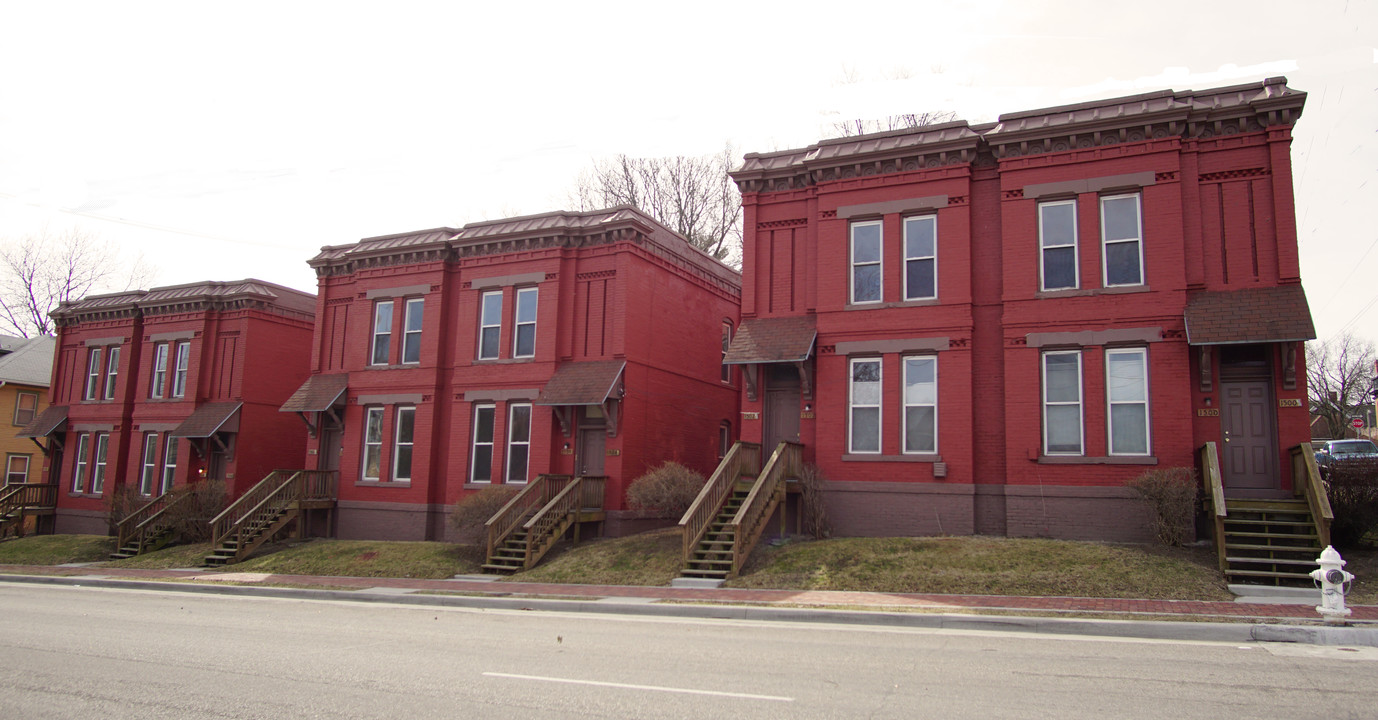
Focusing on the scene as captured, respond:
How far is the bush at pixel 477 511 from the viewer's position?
71.3 feet

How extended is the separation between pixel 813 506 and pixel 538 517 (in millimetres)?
6133

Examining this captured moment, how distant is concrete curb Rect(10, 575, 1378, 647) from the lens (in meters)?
10.6

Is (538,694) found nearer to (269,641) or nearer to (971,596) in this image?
(269,641)

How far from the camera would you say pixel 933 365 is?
1967 centimetres

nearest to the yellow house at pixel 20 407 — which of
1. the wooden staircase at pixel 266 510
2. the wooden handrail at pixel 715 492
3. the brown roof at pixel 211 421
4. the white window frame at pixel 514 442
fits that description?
the brown roof at pixel 211 421

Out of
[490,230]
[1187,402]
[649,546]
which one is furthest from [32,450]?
[1187,402]

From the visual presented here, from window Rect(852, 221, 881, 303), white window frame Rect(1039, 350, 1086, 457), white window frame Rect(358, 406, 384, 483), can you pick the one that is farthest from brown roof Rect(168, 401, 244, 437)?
white window frame Rect(1039, 350, 1086, 457)

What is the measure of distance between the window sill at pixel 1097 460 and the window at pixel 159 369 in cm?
3088

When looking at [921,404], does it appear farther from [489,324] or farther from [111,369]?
[111,369]

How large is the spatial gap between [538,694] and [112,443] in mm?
33306

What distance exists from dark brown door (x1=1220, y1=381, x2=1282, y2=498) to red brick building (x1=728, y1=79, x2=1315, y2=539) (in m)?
0.04

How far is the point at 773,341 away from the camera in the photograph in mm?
20719

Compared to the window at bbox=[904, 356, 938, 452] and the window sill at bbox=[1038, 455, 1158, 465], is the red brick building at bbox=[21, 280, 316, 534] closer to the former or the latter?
the window at bbox=[904, 356, 938, 452]

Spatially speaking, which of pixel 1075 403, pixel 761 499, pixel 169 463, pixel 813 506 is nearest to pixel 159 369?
pixel 169 463
